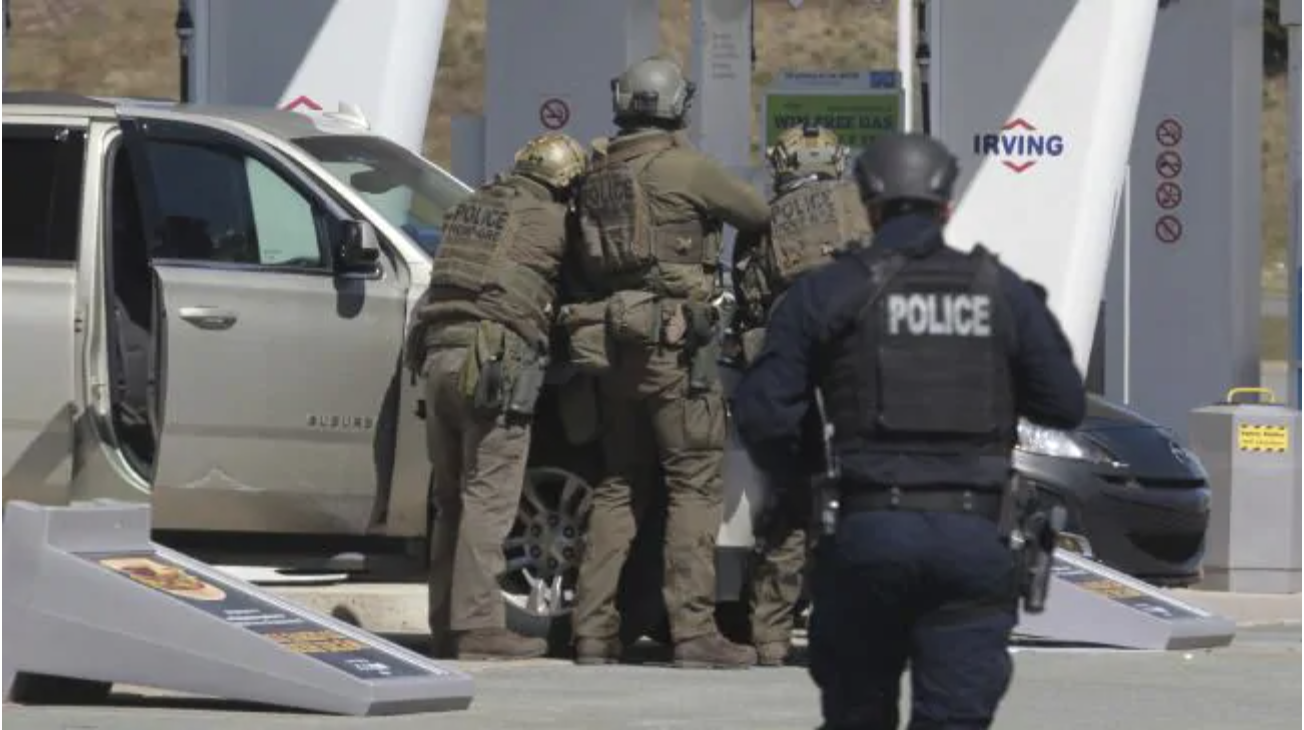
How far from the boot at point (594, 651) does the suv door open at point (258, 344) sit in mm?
880

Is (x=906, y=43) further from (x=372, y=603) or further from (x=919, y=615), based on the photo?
(x=919, y=615)

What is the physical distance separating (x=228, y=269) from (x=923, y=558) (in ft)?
17.1

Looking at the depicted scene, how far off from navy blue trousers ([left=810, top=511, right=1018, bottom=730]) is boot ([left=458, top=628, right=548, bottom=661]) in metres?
4.60

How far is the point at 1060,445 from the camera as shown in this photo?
1322 centimetres

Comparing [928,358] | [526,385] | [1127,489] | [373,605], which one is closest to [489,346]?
[526,385]

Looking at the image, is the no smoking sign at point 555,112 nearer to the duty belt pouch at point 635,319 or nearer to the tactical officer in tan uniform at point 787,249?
the tactical officer in tan uniform at point 787,249

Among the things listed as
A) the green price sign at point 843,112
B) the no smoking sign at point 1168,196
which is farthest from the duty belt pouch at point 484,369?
the green price sign at point 843,112

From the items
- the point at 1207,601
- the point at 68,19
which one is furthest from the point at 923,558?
the point at 68,19

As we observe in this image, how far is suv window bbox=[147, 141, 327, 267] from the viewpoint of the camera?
12.0m

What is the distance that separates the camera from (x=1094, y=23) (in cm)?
1716

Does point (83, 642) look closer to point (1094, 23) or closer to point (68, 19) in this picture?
point (1094, 23)

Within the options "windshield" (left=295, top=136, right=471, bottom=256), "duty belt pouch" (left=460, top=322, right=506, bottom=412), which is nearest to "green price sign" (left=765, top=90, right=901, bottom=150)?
"windshield" (left=295, top=136, right=471, bottom=256)

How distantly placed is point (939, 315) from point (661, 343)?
4234 mm

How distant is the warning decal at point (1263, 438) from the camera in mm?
15305
